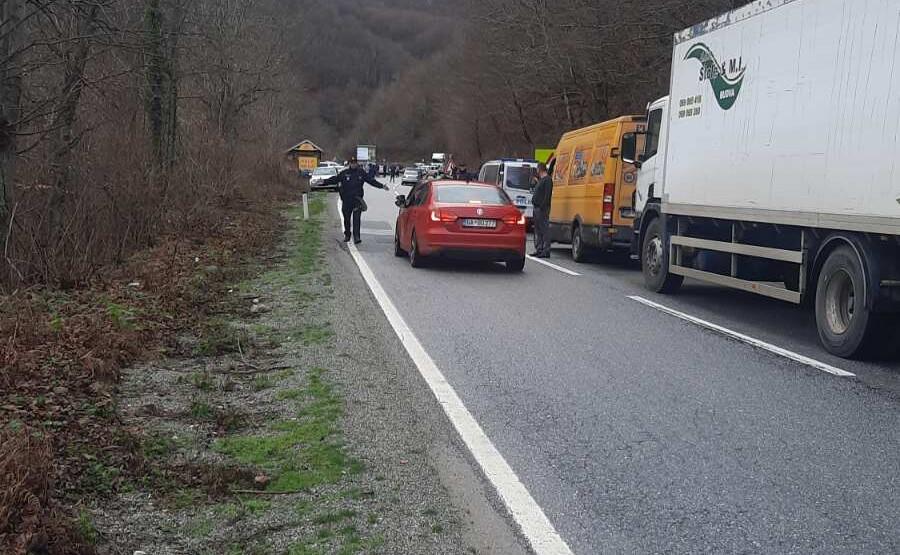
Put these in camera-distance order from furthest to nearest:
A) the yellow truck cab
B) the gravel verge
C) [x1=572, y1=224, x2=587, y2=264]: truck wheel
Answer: [x1=572, y1=224, x2=587, y2=264]: truck wheel
the yellow truck cab
the gravel verge

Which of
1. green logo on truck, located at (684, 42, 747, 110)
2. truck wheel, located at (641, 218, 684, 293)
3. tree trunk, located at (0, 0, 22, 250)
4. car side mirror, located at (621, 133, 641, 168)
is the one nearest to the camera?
tree trunk, located at (0, 0, 22, 250)

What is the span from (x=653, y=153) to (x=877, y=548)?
35.2 feet

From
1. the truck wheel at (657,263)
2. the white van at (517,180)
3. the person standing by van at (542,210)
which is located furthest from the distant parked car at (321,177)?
the truck wheel at (657,263)

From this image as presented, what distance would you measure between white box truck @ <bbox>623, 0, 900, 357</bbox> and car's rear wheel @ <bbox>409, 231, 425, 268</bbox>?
13.4ft

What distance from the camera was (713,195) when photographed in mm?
11320

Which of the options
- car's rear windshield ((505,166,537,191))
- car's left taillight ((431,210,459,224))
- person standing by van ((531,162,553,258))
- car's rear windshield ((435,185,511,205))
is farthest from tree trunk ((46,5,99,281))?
car's rear windshield ((505,166,537,191))

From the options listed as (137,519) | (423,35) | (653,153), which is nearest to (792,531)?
(137,519)

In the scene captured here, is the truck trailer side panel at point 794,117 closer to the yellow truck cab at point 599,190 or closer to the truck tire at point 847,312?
the truck tire at point 847,312

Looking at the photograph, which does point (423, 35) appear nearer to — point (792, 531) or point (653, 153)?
point (653, 153)

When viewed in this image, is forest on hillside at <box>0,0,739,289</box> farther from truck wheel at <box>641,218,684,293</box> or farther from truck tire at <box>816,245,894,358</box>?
truck tire at <box>816,245,894,358</box>

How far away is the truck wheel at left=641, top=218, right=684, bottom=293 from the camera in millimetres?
12977

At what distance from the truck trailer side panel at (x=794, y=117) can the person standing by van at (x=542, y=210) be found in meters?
5.60

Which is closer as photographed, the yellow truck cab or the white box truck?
the white box truck

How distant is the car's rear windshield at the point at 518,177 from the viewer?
2456 centimetres
